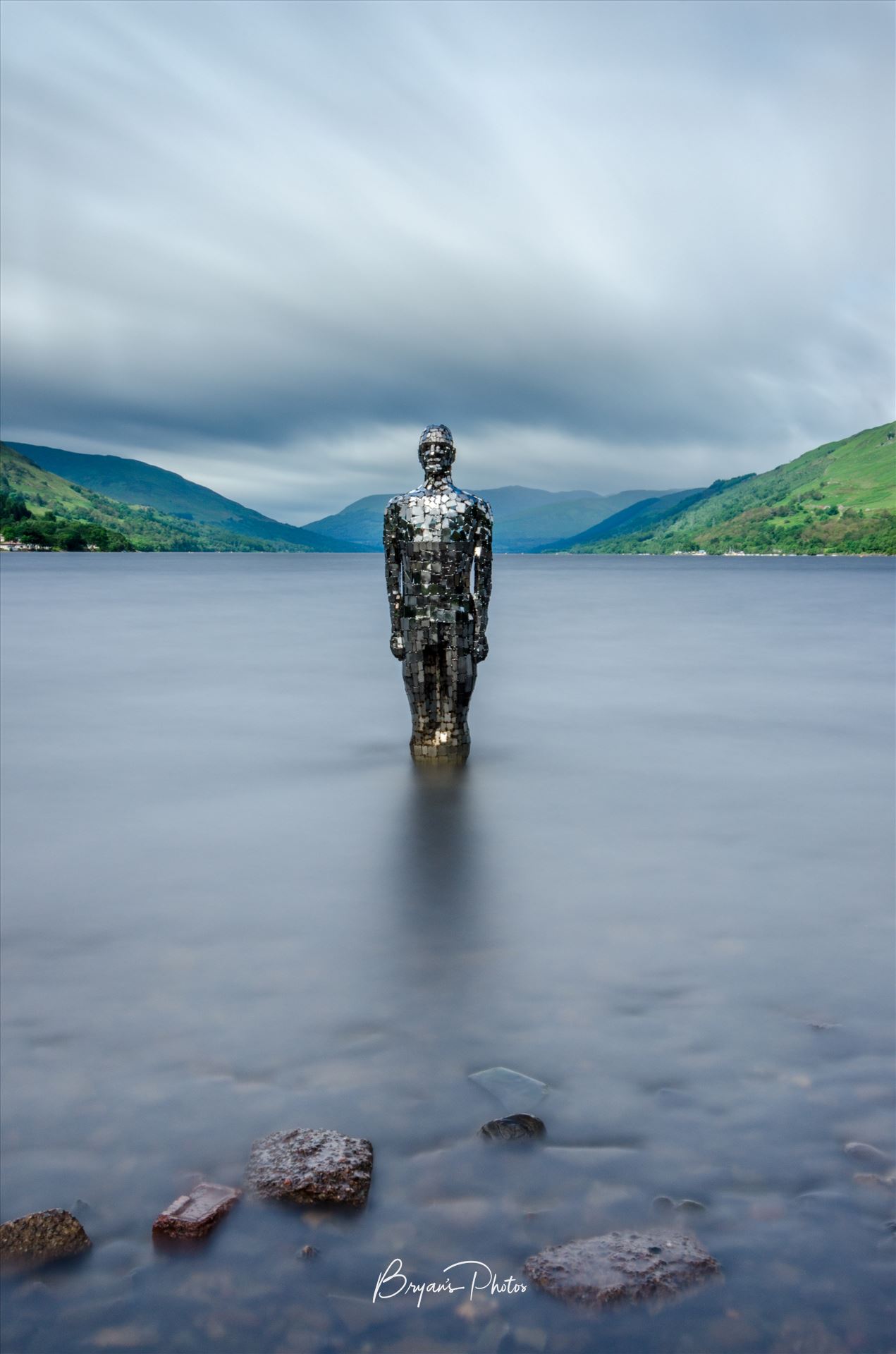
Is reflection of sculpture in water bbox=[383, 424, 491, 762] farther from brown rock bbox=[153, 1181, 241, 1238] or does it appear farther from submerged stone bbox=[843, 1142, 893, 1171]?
brown rock bbox=[153, 1181, 241, 1238]

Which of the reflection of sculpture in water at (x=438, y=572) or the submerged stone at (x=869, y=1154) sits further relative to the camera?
the reflection of sculpture in water at (x=438, y=572)

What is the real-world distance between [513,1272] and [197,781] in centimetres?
906

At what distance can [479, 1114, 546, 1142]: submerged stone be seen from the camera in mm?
4285

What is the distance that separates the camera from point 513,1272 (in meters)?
3.56

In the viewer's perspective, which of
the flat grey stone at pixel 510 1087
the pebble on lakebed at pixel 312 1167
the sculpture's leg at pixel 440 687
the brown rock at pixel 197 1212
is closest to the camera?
the brown rock at pixel 197 1212

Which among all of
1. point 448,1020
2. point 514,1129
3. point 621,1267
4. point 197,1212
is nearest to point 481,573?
point 448,1020

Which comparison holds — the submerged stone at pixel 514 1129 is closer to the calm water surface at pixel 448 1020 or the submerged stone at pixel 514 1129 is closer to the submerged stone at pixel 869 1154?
the calm water surface at pixel 448 1020

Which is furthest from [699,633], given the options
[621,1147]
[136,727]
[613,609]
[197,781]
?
[621,1147]

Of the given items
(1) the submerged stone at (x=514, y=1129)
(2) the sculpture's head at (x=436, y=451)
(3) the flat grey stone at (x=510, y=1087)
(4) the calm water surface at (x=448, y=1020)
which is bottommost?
(4) the calm water surface at (x=448, y=1020)

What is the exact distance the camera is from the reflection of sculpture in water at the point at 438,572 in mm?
10820

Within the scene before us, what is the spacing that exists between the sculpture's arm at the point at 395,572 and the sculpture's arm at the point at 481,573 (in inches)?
35.6

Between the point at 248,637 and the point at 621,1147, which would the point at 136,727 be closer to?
the point at 621,1147

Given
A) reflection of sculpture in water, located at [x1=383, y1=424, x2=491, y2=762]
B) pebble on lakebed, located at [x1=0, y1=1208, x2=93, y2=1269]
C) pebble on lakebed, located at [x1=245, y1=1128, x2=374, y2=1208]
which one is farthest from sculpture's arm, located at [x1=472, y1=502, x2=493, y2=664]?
pebble on lakebed, located at [x1=0, y1=1208, x2=93, y2=1269]

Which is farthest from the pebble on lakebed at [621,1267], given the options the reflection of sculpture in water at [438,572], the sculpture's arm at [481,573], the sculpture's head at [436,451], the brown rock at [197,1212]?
the sculpture's head at [436,451]
